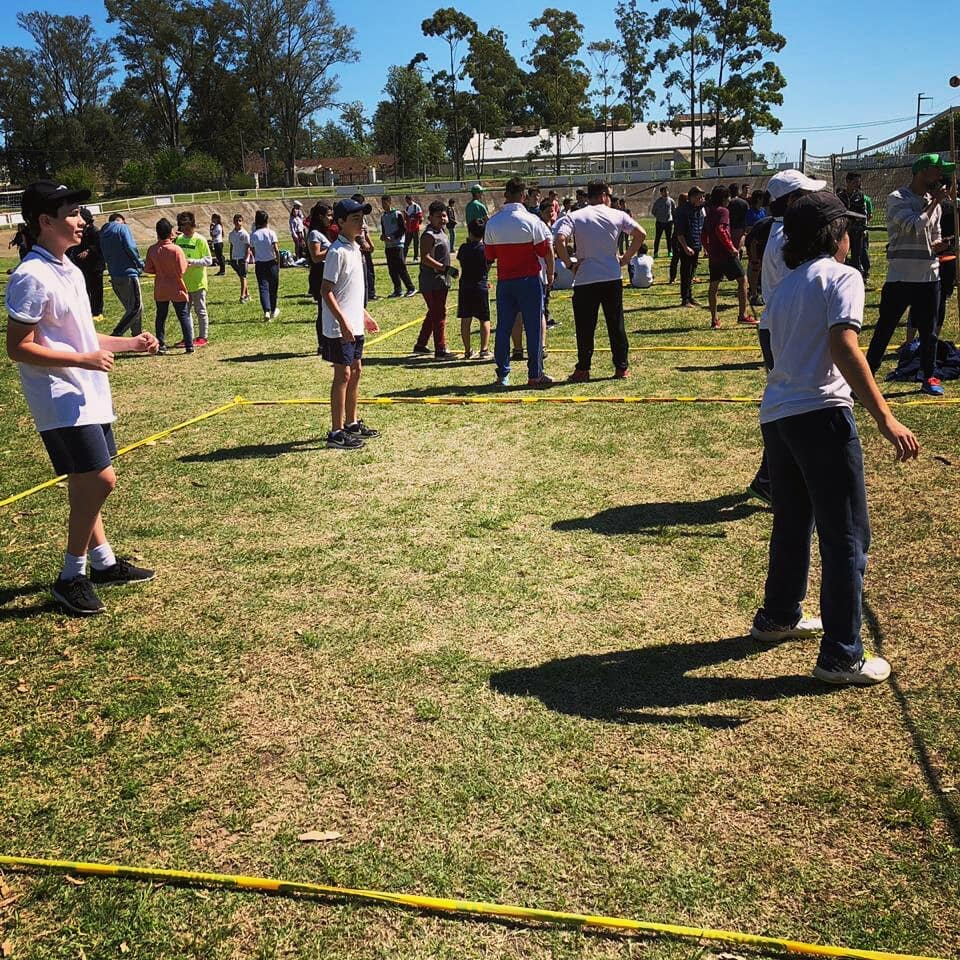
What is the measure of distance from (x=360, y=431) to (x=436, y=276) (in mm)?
4270

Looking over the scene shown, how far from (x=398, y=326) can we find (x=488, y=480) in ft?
28.0

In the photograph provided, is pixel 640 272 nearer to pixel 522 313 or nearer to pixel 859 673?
pixel 522 313

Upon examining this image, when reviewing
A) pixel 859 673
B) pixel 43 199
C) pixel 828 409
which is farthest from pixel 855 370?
pixel 43 199

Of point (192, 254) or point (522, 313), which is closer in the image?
point (522, 313)

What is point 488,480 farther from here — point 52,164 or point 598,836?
point 52,164

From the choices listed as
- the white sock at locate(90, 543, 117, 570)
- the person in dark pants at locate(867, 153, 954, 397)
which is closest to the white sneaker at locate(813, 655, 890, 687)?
the white sock at locate(90, 543, 117, 570)

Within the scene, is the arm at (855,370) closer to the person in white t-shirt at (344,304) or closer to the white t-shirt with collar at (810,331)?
the white t-shirt with collar at (810,331)

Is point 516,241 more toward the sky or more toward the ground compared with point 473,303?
more toward the sky

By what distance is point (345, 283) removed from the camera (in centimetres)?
729

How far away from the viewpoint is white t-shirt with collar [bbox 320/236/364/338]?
284 inches

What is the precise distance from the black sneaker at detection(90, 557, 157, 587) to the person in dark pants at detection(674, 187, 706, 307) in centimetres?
1181

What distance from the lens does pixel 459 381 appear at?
10516mm

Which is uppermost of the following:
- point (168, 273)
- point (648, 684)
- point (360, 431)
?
point (168, 273)

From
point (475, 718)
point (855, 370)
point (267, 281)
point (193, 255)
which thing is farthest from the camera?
point (267, 281)
